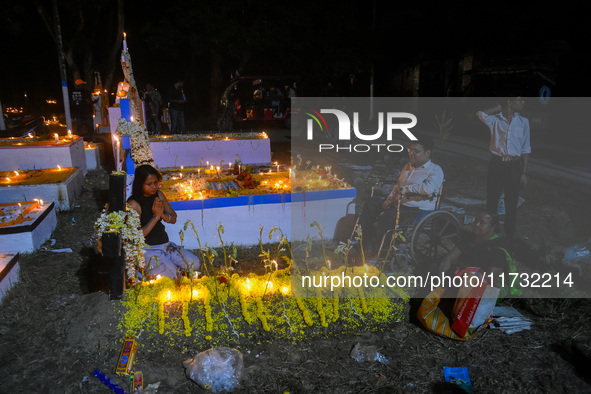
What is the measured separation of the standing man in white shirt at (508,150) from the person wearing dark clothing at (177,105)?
10127mm

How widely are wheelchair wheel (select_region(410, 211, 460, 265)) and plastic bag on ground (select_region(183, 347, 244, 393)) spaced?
267 centimetres

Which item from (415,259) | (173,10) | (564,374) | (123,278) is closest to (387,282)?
(415,259)

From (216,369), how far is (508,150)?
4739 mm

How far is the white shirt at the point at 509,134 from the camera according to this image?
575cm

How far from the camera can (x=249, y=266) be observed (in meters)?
5.74

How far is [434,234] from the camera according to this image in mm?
5367

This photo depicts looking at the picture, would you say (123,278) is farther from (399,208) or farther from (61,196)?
(61,196)

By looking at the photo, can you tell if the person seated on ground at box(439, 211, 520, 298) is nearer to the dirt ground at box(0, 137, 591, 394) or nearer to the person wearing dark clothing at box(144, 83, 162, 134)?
the dirt ground at box(0, 137, 591, 394)

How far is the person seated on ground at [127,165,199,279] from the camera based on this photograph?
15.4 feet

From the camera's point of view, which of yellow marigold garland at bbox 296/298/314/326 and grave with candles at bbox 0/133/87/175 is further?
grave with candles at bbox 0/133/87/175

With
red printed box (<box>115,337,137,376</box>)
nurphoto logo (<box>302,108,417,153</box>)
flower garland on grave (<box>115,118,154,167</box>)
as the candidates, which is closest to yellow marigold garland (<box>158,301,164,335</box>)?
red printed box (<box>115,337,137,376</box>)

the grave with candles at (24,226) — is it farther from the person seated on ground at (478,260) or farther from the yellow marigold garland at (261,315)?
the person seated on ground at (478,260)

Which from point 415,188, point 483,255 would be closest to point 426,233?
point 415,188

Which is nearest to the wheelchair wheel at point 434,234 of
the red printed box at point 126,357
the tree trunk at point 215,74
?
the red printed box at point 126,357
